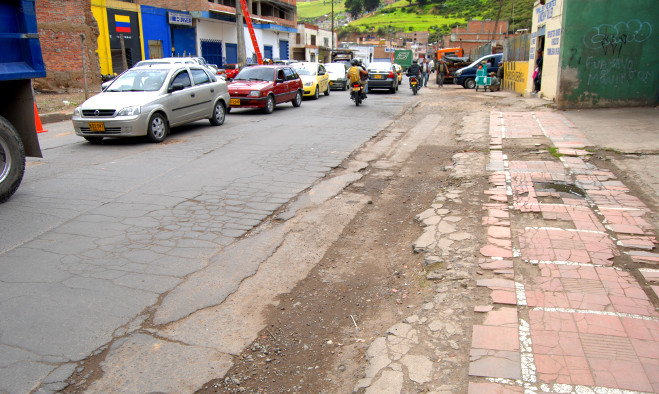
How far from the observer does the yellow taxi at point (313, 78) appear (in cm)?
2180

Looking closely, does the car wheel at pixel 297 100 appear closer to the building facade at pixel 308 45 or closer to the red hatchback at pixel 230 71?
the red hatchback at pixel 230 71

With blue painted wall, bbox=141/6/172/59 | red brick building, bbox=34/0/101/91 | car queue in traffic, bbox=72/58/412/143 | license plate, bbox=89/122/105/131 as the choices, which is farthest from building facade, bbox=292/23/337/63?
license plate, bbox=89/122/105/131

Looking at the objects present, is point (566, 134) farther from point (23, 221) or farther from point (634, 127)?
point (23, 221)

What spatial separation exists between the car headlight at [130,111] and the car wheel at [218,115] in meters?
3.10

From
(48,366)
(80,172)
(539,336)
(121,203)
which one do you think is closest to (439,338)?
(539,336)

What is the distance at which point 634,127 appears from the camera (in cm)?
1122

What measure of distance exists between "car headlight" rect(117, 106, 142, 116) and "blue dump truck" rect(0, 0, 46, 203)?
3529 mm

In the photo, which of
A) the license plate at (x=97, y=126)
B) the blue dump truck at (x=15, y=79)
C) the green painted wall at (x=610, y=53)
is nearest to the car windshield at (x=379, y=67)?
the green painted wall at (x=610, y=53)

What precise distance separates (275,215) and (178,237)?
1326mm

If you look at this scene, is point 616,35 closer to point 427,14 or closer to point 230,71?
point 230,71

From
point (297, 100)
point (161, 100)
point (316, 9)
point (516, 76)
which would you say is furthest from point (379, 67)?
point (316, 9)

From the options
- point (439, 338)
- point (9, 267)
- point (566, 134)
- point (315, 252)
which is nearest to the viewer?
point (439, 338)

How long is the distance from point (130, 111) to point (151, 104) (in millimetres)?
531

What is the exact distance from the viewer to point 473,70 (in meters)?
28.9
